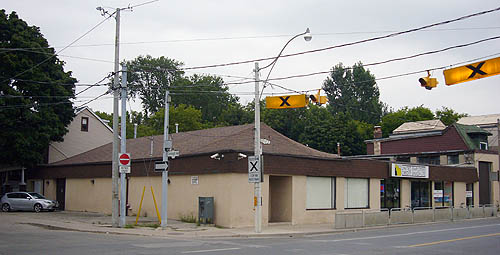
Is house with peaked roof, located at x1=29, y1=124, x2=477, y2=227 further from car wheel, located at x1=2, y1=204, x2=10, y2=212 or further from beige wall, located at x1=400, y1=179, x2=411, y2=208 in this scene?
car wheel, located at x1=2, y1=204, x2=10, y2=212

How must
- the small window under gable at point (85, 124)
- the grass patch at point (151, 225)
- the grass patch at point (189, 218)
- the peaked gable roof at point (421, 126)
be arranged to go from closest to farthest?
1. the grass patch at point (151, 225)
2. the grass patch at point (189, 218)
3. the small window under gable at point (85, 124)
4. the peaked gable roof at point (421, 126)

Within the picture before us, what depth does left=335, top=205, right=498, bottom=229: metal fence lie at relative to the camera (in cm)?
2592

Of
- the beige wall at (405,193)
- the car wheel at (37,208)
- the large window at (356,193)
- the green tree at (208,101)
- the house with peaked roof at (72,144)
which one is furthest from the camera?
the green tree at (208,101)

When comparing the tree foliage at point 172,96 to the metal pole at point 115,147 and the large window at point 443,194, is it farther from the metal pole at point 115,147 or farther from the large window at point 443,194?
the metal pole at point 115,147

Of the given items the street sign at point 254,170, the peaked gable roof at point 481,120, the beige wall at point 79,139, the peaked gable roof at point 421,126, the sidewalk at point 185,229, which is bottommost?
the sidewalk at point 185,229

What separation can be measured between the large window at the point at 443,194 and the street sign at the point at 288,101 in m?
23.0

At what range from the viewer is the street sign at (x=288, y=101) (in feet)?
68.3

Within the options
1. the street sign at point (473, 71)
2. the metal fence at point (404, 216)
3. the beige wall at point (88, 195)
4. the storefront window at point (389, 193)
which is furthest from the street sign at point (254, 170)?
the beige wall at point (88, 195)

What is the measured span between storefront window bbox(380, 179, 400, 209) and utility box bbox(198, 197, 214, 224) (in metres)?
13.9

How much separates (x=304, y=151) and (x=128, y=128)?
5209cm

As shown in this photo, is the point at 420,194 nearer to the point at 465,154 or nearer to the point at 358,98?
the point at 465,154

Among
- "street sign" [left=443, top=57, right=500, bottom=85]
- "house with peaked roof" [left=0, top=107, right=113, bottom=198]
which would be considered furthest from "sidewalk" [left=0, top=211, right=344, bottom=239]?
"house with peaked roof" [left=0, top=107, right=113, bottom=198]

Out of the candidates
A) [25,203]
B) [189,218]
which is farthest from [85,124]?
[189,218]

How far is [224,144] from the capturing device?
93.3 feet
